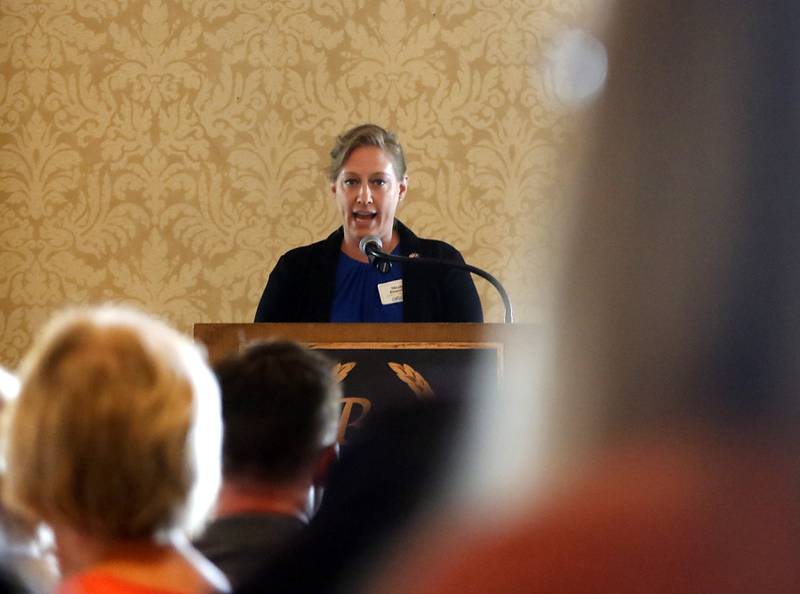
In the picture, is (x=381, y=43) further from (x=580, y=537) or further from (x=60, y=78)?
(x=580, y=537)

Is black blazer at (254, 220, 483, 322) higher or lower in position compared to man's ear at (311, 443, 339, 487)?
higher

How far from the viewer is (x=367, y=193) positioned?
2877 mm

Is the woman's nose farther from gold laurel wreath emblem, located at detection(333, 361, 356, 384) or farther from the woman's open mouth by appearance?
gold laurel wreath emblem, located at detection(333, 361, 356, 384)

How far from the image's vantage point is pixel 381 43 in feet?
13.0

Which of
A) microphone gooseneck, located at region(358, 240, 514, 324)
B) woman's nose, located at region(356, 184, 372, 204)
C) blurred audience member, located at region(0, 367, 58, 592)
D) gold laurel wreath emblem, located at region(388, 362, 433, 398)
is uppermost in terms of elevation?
woman's nose, located at region(356, 184, 372, 204)

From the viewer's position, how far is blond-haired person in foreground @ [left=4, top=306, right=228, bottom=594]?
34.9 inches

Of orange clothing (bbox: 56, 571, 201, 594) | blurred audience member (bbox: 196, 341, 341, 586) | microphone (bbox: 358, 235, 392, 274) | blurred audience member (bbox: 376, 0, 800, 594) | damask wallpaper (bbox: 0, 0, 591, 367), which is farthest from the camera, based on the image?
damask wallpaper (bbox: 0, 0, 591, 367)

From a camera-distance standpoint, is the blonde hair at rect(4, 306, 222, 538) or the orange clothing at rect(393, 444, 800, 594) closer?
the orange clothing at rect(393, 444, 800, 594)

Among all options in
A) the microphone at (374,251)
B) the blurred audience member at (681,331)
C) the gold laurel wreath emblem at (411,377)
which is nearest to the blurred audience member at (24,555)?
the blurred audience member at (681,331)

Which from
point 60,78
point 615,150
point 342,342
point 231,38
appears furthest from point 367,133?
point 615,150

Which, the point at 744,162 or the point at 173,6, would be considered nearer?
the point at 744,162

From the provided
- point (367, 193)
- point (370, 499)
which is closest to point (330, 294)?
point (367, 193)

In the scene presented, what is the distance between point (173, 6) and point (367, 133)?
1411mm

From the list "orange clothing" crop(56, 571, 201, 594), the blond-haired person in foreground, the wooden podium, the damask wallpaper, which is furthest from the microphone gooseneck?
"orange clothing" crop(56, 571, 201, 594)
